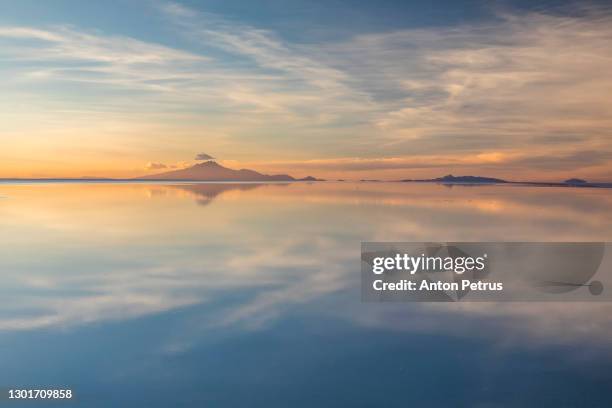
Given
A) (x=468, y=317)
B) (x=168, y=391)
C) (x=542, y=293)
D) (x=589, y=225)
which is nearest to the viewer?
(x=168, y=391)

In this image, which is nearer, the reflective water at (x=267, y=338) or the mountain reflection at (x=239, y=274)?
the reflective water at (x=267, y=338)

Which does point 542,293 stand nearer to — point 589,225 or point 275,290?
point 275,290

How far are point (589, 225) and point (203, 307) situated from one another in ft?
93.5

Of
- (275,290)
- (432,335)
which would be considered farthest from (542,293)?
(275,290)

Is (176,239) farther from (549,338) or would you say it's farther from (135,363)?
(549,338)

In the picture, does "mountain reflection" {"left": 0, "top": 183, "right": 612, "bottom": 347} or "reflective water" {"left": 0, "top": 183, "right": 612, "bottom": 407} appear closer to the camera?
"reflective water" {"left": 0, "top": 183, "right": 612, "bottom": 407}

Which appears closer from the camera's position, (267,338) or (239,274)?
(267,338)

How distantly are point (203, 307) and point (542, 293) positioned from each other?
10707 millimetres

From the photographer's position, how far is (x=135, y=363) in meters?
10.0

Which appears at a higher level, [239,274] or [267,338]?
[239,274]

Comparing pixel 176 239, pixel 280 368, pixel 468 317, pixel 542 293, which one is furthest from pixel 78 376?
pixel 176 239

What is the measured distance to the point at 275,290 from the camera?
1555 cm

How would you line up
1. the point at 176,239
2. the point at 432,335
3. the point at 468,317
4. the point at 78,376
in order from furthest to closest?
the point at 176,239
the point at 468,317
the point at 432,335
the point at 78,376

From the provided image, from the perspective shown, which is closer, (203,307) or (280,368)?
(280,368)
